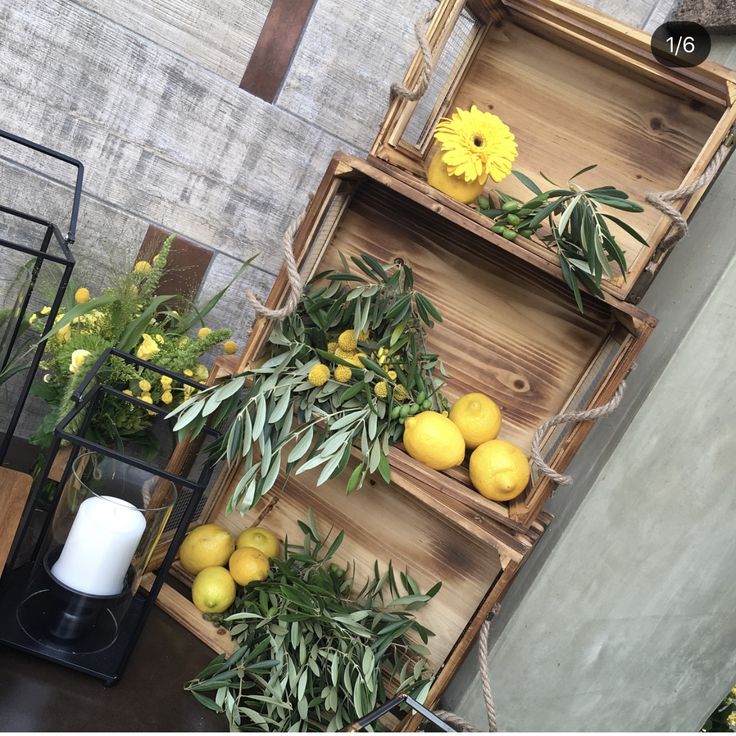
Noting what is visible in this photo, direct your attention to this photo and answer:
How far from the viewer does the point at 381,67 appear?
157cm

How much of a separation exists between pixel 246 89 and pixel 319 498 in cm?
86

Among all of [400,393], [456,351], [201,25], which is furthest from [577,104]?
[201,25]

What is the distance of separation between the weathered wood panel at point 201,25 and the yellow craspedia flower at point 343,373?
2.33 feet

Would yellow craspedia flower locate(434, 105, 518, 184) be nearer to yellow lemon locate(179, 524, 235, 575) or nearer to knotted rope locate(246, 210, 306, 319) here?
knotted rope locate(246, 210, 306, 319)

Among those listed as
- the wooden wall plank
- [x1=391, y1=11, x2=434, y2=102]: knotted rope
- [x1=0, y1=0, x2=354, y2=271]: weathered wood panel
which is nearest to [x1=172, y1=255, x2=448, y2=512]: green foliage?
[x1=391, y1=11, x2=434, y2=102]: knotted rope

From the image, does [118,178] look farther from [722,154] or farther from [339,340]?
[722,154]

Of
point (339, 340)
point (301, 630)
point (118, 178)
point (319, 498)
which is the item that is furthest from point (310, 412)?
point (118, 178)

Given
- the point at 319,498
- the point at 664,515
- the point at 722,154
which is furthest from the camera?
the point at 319,498

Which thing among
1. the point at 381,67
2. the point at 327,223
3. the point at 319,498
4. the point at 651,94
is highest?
the point at 651,94

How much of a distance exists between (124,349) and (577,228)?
33.3 inches

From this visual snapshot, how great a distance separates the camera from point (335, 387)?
1.26m

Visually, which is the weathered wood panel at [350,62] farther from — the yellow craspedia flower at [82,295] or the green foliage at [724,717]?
the green foliage at [724,717]

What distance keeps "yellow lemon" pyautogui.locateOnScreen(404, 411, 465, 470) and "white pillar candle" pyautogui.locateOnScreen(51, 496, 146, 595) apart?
0.44 meters

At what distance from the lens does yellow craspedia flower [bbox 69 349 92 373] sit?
129cm
